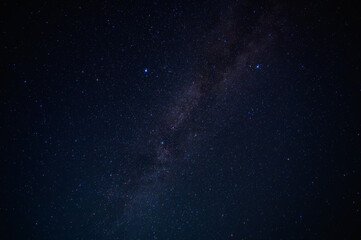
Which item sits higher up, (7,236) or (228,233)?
(7,236)

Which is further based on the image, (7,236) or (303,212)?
(303,212)

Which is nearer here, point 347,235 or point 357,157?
point 357,157

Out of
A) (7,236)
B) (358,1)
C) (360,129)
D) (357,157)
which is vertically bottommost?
(357,157)

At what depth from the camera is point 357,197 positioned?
807cm

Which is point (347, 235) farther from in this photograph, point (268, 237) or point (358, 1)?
point (358, 1)

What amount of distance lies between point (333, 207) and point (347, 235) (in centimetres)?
210

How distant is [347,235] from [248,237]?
5784 mm

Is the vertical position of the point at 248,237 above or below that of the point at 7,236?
below

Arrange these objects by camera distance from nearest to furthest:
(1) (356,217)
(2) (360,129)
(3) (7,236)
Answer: (3) (7,236) → (2) (360,129) → (1) (356,217)

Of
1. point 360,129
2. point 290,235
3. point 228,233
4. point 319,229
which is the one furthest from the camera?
point 319,229

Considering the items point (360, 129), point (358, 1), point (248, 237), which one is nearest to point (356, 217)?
point (248, 237)

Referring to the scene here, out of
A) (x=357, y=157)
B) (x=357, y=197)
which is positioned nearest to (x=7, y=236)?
(x=357, y=157)

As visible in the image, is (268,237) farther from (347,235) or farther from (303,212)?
(347,235)

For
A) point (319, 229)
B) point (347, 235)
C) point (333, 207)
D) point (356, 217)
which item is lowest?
point (356, 217)
